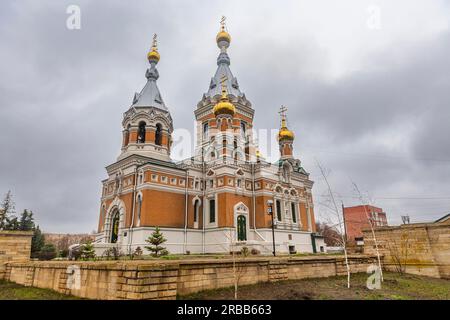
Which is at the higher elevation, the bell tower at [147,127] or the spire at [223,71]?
the spire at [223,71]

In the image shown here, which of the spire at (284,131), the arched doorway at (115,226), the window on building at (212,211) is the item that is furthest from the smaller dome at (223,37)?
the arched doorway at (115,226)

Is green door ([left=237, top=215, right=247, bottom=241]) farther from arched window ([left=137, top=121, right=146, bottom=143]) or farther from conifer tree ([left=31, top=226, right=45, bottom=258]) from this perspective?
conifer tree ([left=31, top=226, right=45, bottom=258])

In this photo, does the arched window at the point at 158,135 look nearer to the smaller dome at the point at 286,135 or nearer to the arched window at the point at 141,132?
the arched window at the point at 141,132

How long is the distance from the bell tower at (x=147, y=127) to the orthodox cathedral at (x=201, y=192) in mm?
102

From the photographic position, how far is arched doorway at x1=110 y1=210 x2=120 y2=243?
2600cm

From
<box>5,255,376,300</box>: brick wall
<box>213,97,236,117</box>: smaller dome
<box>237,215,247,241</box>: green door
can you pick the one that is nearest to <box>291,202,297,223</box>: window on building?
<box>237,215,247,241</box>: green door

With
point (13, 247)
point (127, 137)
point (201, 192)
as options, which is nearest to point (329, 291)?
point (13, 247)

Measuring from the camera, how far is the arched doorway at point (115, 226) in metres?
26.0

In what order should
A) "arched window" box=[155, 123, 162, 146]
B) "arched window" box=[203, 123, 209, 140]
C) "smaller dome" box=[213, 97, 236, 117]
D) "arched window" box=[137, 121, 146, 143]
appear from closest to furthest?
"arched window" box=[137, 121, 146, 143]
"arched window" box=[155, 123, 162, 146]
"smaller dome" box=[213, 97, 236, 117]
"arched window" box=[203, 123, 209, 140]

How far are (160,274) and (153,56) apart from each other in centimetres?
3144

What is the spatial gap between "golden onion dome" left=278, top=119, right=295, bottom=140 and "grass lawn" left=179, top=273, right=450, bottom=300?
1014 inches
